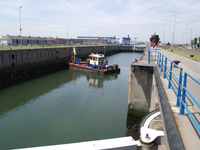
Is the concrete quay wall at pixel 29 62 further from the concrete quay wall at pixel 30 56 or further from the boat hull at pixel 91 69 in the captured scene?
the boat hull at pixel 91 69

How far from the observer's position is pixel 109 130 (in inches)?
400

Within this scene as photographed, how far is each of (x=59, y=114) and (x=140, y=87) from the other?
20.8 feet

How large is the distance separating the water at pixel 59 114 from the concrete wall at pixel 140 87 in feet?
5.79

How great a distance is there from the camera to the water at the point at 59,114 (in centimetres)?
953

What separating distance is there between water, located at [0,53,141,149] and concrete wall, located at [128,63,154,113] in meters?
1.76

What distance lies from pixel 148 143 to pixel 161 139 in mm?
426

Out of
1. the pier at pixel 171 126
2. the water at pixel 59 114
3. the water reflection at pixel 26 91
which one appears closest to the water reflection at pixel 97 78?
the water reflection at pixel 26 91

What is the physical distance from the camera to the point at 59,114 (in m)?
12.5

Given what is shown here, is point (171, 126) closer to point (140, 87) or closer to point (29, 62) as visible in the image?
point (140, 87)

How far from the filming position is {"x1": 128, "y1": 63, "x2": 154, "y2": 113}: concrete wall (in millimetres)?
10259

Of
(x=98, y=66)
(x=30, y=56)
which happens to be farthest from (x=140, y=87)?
(x=30, y=56)

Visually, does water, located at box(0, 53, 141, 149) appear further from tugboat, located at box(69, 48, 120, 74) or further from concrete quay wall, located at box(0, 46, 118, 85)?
tugboat, located at box(69, 48, 120, 74)

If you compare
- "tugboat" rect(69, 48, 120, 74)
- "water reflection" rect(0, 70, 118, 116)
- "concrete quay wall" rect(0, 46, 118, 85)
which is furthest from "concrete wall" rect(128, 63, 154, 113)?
"concrete quay wall" rect(0, 46, 118, 85)

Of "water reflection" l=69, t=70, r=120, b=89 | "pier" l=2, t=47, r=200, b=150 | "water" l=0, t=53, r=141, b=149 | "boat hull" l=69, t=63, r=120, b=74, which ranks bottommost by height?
"water" l=0, t=53, r=141, b=149
